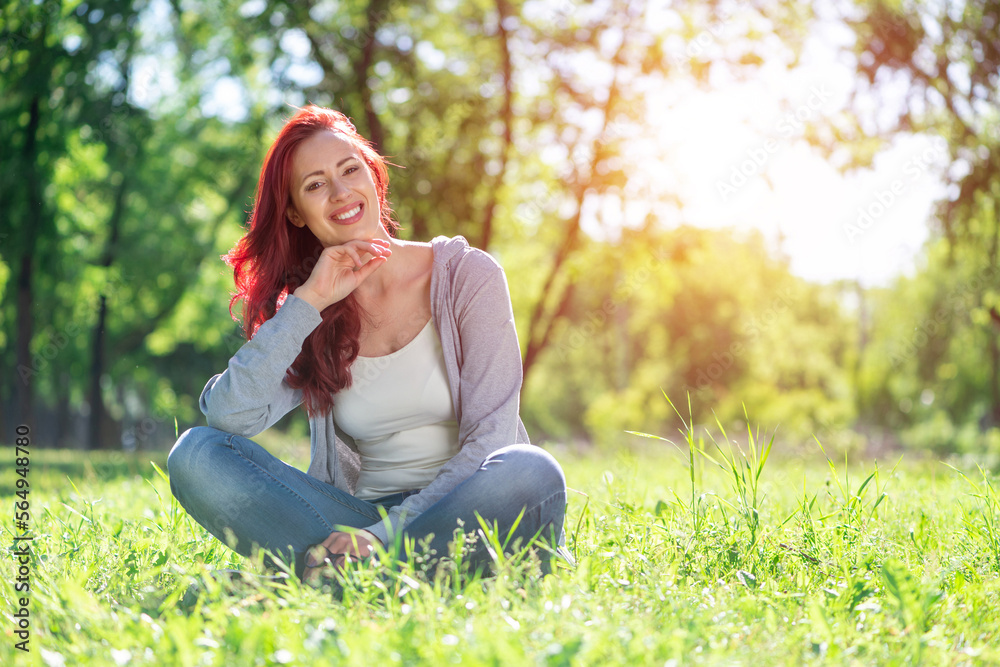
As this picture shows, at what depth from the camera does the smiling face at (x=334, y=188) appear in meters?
2.99

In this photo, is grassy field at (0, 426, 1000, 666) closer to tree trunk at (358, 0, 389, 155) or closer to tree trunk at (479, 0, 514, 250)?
tree trunk at (358, 0, 389, 155)

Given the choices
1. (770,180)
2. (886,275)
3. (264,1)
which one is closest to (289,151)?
(264,1)

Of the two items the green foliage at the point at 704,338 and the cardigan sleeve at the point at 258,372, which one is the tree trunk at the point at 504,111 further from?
the cardigan sleeve at the point at 258,372

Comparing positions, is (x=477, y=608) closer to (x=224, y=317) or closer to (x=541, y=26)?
(x=541, y=26)

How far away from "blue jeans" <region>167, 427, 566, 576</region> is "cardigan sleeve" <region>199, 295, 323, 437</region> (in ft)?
0.29

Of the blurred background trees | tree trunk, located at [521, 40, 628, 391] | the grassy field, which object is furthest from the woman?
tree trunk, located at [521, 40, 628, 391]

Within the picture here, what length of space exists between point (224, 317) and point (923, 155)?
15182 millimetres

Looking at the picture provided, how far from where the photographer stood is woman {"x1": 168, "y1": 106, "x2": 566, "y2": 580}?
235 centimetres

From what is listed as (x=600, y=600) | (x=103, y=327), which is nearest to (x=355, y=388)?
(x=600, y=600)

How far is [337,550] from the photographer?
7.66 feet

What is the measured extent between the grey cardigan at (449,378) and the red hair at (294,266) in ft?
0.40

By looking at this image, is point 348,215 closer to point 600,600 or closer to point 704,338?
point 600,600

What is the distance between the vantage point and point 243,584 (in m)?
2.16

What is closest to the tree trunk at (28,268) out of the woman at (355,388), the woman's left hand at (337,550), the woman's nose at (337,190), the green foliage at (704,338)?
the green foliage at (704,338)
